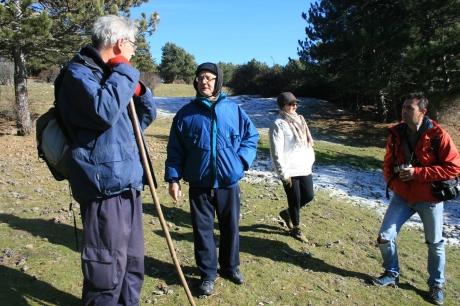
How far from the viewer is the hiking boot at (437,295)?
5.05 metres

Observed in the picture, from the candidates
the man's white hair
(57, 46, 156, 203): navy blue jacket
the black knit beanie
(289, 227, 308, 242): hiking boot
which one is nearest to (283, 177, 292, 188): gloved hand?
(289, 227, 308, 242): hiking boot

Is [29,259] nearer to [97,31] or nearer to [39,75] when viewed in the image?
[97,31]

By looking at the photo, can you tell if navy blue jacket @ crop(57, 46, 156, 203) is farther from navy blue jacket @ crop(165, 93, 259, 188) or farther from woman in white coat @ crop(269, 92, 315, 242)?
woman in white coat @ crop(269, 92, 315, 242)

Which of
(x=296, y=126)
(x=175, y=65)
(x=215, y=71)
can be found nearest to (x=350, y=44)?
(x=296, y=126)

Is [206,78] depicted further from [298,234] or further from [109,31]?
[298,234]

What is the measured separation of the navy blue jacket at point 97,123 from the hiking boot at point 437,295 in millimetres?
3838

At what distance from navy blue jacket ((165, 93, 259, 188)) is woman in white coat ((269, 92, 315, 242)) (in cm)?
156

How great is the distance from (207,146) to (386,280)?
9.03ft

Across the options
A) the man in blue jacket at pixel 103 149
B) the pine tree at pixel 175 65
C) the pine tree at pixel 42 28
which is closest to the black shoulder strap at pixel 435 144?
the man in blue jacket at pixel 103 149

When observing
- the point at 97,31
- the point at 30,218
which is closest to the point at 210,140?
the point at 97,31

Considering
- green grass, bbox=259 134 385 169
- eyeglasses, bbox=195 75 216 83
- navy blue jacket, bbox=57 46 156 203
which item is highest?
eyeglasses, bbox=195 75 216 83

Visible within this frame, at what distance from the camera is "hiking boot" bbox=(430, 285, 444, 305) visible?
5.05 meters

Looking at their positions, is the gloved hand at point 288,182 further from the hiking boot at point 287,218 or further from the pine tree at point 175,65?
the pine tree at point 175,65

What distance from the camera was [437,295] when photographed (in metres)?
5.06
